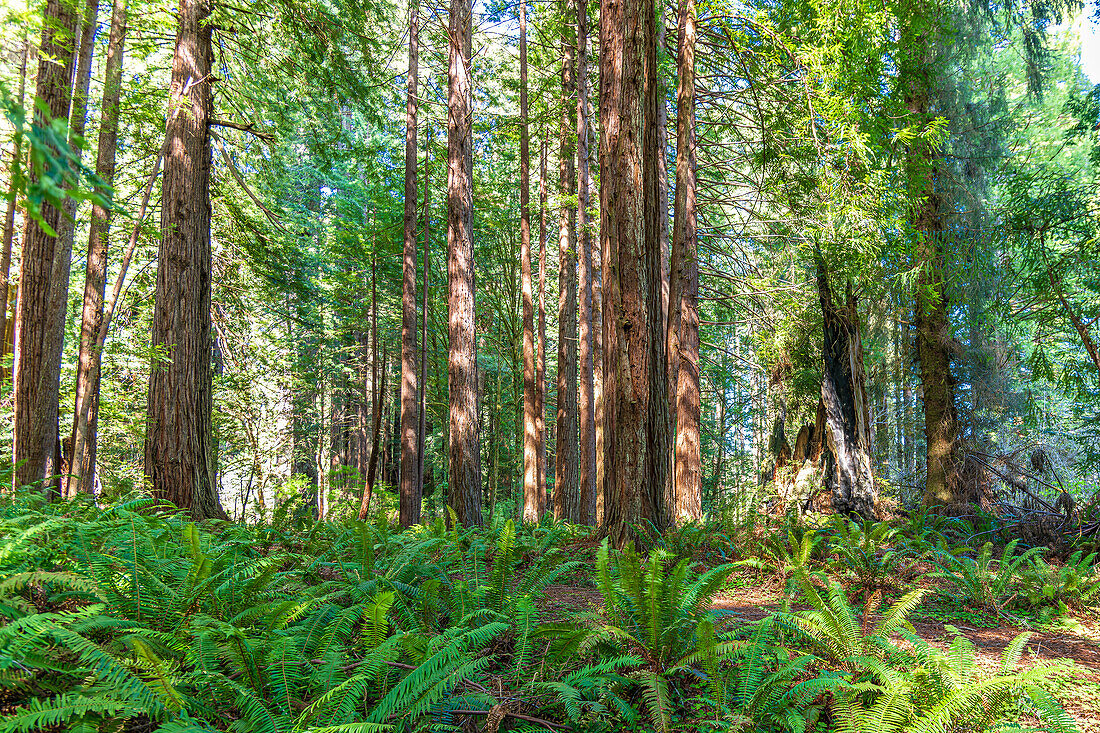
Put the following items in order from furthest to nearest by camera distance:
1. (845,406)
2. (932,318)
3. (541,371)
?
1. (541,371)
2. (932,318)
3. (845,406)

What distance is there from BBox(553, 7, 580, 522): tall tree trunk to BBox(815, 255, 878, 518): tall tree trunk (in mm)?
5131

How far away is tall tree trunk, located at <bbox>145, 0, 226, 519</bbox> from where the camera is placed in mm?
5801

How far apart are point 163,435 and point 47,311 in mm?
2756

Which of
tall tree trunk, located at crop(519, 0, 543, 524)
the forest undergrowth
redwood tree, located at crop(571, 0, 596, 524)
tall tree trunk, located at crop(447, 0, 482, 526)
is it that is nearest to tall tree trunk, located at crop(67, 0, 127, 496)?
the forest undergrowth

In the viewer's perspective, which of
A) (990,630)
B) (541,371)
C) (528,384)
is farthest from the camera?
(541,371)

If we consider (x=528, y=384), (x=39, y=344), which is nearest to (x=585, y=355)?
(x=528, y=384)

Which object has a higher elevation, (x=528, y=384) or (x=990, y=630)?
(x=528, y=384)

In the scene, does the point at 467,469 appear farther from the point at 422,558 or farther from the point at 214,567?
the point at 214,567

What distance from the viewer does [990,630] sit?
384 centimetres

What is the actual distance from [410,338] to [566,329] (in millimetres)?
4126

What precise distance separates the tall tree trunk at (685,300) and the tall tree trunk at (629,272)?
2.51 metres

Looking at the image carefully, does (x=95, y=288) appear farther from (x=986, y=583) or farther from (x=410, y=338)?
(x=986, y=583)

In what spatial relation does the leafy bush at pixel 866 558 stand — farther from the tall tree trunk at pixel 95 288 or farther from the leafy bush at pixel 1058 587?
the tall tree trunk at pixel 95 288

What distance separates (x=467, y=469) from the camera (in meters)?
8.39
